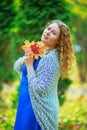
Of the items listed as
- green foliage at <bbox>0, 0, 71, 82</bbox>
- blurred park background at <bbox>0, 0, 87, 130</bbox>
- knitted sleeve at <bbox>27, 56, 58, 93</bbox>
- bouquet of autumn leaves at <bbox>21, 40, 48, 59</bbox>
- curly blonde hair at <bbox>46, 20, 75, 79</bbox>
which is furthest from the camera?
green foliage at <bbox>0, 0, 71, 82</bbox>

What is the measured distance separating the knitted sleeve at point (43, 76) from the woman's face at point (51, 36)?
0.22 metres

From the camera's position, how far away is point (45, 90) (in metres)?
4.61

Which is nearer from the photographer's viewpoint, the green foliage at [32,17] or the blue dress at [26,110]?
the blue dress at [26,110]

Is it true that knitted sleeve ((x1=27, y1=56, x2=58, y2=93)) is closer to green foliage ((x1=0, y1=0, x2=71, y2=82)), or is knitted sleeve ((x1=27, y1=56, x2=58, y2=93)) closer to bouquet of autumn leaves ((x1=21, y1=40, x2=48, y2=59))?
bouquet of autumn leaves ((x1=21, y1=40, x2=48, y2=59))

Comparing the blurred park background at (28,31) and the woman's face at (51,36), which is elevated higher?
the blurred park background at (28,31)

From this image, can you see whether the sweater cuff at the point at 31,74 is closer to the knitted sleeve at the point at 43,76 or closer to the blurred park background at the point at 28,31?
the knitted sleeve at the point at 43,76

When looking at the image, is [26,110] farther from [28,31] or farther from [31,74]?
[28,31]

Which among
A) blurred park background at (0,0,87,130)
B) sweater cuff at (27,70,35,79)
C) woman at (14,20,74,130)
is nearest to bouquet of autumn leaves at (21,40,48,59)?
woman at (14,20,74,130)

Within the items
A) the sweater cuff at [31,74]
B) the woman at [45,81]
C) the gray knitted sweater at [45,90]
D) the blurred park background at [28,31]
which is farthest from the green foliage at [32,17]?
the sweater cuff at [31,74]

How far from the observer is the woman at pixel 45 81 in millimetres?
4574

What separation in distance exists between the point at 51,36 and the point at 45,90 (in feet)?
1.95

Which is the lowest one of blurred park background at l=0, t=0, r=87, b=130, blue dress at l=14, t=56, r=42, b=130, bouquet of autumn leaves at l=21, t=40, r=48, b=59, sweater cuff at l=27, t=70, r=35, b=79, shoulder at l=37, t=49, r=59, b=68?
blue dress at l=14, t=56, r=42, b=130

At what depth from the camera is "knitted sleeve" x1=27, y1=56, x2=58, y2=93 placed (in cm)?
454

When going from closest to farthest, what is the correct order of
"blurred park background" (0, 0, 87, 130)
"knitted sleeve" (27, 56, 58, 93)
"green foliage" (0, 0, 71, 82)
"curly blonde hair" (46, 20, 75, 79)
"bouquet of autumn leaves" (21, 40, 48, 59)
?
"knitted sleeve" (27, 56, 58, 93) → "bouquet of autumn leaves" (21, 40, 48, 59) → "curly blonde hair" (46, 20, 75, 79) → "blurred park background" (0, 0, 87, 130) → "green foliage" (0, 0, 71, 82)
